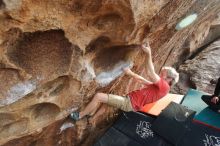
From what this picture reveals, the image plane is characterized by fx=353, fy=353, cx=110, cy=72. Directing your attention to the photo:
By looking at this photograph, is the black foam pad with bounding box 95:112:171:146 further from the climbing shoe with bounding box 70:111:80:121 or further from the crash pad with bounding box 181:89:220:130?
the climbing shoe with bounding box 70:111:80:121

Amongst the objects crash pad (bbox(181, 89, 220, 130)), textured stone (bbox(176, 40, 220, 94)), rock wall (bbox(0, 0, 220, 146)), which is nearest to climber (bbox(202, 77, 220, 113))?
crash pad (bbox(181, 89, 220, 130))

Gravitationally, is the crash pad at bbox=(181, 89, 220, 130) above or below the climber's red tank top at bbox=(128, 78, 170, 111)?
below

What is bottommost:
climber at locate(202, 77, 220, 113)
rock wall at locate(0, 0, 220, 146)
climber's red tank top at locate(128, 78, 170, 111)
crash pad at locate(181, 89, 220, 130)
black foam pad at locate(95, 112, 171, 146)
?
black foam pad at locate(95, 112, 171, 146)

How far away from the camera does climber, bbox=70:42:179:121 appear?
347 centimetres

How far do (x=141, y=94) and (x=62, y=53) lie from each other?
1348mm

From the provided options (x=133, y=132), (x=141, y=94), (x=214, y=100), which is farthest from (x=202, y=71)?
(x=141, y=94)

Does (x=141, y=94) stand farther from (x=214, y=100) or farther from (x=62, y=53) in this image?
(x=62, y=53)

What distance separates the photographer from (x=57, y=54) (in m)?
2.64

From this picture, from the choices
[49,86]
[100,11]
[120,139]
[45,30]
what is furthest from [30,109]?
[120,139]

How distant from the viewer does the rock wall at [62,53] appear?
7.70 feet

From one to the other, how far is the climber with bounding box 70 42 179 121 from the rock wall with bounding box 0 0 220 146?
85mm

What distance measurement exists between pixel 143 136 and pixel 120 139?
0.87ft

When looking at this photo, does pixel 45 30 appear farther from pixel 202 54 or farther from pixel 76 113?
pixel 202 54

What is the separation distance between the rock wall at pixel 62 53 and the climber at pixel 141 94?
85 millimetres
